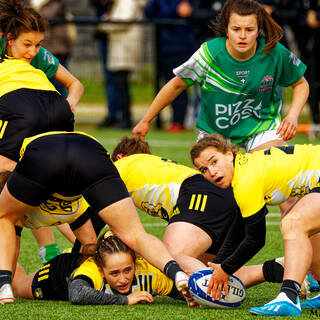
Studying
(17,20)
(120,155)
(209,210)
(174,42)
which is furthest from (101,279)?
(174,42)

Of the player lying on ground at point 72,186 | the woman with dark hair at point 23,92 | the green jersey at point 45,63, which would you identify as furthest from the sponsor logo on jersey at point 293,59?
the player lying on ground at point 72,186

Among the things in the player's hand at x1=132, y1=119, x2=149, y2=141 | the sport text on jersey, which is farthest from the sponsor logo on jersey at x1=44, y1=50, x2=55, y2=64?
the sport text on jersey

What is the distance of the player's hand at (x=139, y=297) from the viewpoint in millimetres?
4910

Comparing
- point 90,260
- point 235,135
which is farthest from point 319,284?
point 235,135

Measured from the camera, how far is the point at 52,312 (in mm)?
4668

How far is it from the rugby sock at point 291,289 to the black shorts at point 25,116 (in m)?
1.78

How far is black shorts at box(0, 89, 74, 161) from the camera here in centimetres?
529

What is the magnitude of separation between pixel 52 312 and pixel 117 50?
9.77 metres

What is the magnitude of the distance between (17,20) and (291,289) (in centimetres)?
259

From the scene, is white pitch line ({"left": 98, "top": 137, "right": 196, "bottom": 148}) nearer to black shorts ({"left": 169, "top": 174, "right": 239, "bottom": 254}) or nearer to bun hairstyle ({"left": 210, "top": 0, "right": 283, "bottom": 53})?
bun hairstyle ({"left": 210, "top": 0, "right": 283, "bottom": 53})

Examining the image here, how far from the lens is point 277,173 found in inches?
190

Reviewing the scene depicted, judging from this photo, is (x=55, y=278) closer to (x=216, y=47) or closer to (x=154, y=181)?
(x=154, y=181)

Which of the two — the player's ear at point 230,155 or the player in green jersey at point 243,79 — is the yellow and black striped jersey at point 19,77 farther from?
the player's ear at point 230,155

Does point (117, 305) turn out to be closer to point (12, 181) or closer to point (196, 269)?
point (196, 269)
